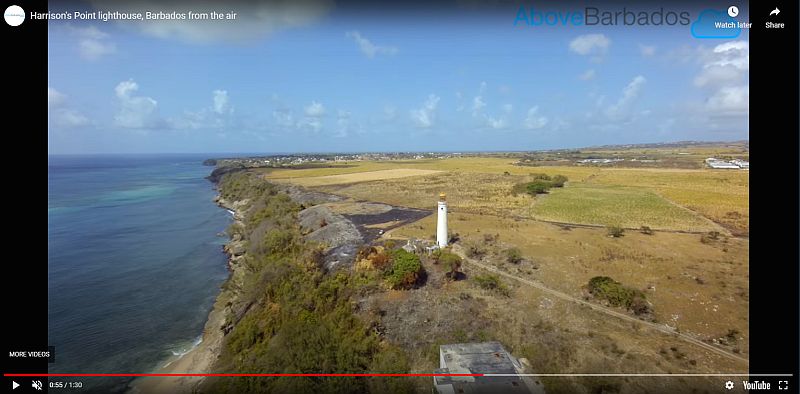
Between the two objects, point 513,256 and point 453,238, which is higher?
point 453,238

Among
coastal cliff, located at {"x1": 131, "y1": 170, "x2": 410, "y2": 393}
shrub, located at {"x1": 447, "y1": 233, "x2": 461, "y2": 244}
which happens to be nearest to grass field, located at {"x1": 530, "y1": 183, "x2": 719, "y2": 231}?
shrub, located at {"x1": 447, "y1": 233, "x2": 461, "y2": 244}

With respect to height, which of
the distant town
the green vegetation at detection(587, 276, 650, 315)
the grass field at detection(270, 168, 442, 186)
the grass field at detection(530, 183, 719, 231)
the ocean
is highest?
the distant town

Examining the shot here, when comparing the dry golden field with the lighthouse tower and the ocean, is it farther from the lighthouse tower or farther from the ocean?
the ocean

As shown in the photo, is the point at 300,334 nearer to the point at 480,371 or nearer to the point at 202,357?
the point at 480,371

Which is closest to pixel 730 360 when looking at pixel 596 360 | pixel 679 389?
pixel 679 389

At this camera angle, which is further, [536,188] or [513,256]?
[536,188]
